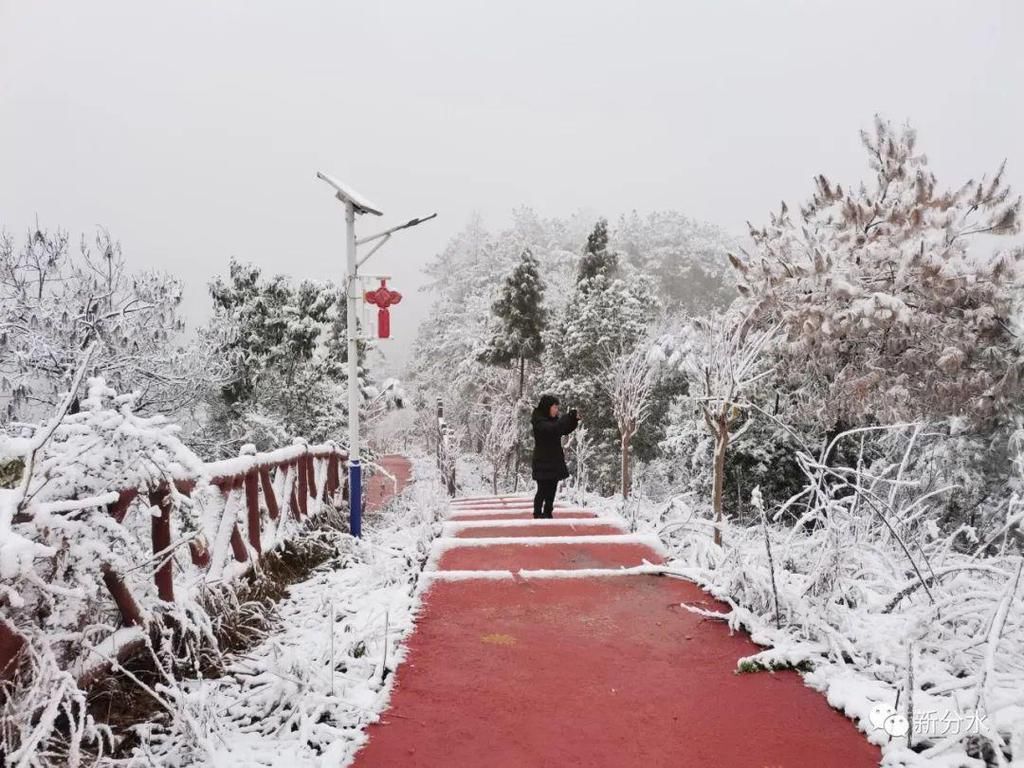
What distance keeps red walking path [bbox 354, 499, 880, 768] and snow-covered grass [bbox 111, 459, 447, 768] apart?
0.43 ft

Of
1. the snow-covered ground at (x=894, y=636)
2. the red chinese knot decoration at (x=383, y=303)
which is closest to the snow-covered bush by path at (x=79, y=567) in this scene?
the snow-covered ground at (x=894, y=636)

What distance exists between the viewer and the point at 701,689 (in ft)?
9.32

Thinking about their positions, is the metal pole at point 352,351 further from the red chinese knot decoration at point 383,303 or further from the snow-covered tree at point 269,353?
the snow-covered tree at point 269,353

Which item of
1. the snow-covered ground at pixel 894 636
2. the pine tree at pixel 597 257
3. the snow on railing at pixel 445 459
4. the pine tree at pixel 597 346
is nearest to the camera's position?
the snow-covered ground at pixel 894 636

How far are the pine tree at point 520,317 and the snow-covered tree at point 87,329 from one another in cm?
1122

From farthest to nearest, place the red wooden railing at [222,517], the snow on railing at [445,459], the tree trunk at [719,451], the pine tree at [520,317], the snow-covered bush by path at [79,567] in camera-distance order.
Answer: the pine tree at [520,317] < the snow on railing at [445,459] < the tree trunk at [719,451] < the red wooden railing at [222,517] < the snow-covered bush by path at [79,567]

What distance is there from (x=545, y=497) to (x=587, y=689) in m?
4.57

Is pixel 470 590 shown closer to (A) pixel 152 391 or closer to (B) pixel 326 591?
(B) pixel 326 591

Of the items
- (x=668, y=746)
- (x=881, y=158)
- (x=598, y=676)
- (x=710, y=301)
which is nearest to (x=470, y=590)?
(x=598, y=676)

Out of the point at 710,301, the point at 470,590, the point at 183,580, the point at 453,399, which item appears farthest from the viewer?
the point at 710,301

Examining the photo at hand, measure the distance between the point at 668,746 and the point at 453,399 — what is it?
28.3 m

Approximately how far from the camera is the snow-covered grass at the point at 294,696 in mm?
2266

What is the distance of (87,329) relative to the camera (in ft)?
33.6

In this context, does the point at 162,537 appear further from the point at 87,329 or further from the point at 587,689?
the point at 87,329
